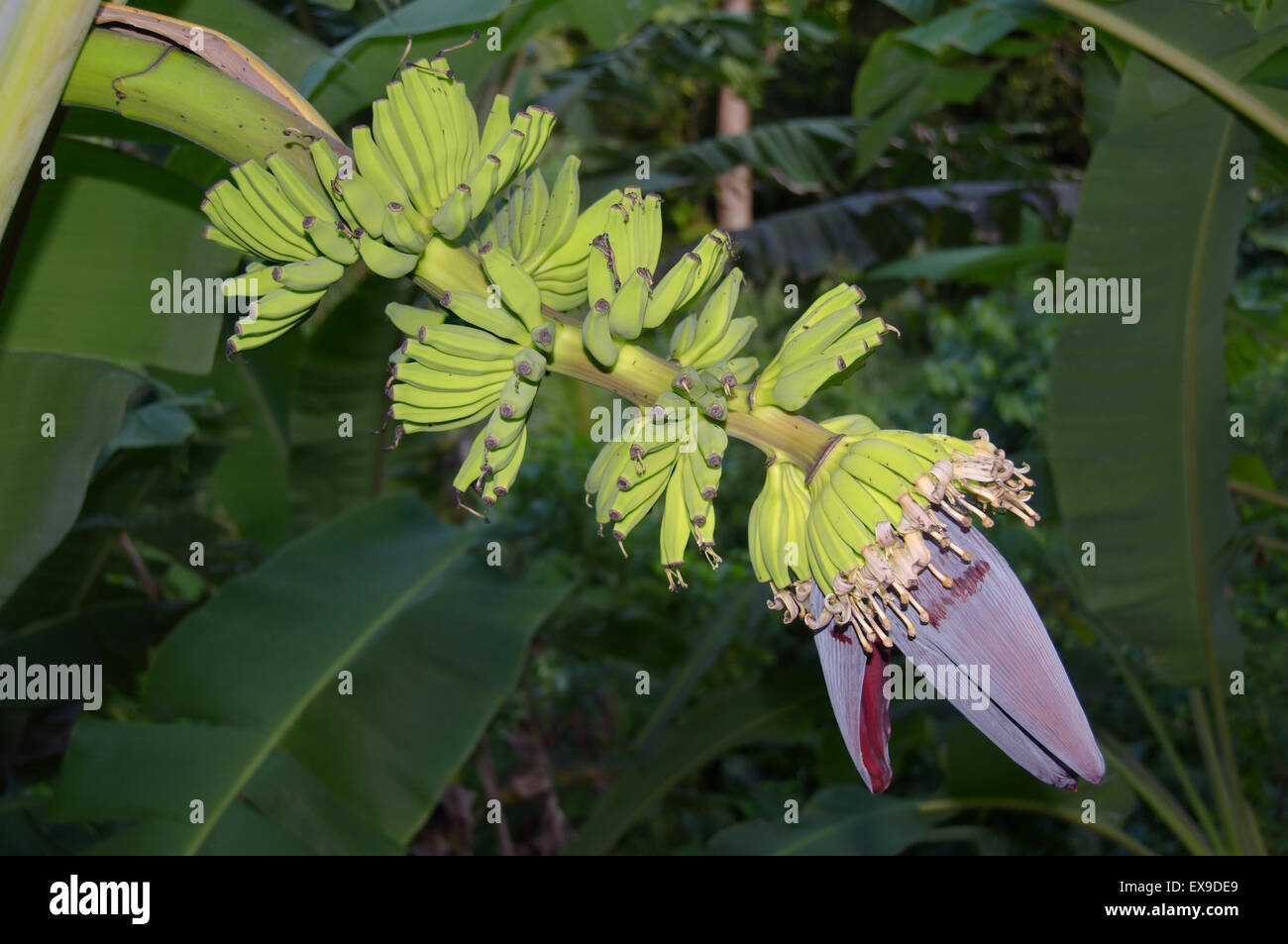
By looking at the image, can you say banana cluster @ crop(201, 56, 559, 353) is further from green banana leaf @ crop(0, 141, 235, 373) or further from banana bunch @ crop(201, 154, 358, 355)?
green banana leaf @ crop(0, 141, 235, 373)

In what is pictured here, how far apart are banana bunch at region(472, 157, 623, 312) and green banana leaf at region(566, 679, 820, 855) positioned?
1476 mm

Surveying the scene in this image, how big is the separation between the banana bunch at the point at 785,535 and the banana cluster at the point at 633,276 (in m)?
0.12

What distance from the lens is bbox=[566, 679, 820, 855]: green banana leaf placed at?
189cm

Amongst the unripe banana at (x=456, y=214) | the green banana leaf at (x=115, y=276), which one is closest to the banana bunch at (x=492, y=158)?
the unripe banana at (x=456, y=214)

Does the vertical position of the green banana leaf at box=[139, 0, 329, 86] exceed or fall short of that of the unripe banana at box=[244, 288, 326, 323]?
it exceeds it

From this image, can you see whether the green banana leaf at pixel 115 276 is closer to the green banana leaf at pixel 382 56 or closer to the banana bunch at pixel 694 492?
the green banana leaf at pixel 382 56

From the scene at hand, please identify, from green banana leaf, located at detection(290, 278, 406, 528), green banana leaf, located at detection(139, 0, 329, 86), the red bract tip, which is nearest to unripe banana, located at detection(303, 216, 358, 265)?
the red bract tip

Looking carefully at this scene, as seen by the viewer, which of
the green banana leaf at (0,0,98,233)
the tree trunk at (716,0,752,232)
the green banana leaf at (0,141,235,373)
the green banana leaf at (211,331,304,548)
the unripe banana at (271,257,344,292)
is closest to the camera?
the green banana leaf at (0,0,98,233)

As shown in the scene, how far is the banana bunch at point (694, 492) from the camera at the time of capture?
1.61 feet

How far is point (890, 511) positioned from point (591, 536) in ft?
9.52

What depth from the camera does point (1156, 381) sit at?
143 cm

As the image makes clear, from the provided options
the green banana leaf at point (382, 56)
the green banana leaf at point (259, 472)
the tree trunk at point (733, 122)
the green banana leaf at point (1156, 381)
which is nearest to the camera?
the green banana leaf at point (382, 56)

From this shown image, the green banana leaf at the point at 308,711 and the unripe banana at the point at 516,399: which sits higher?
the unripe banana at the point at 516,399
